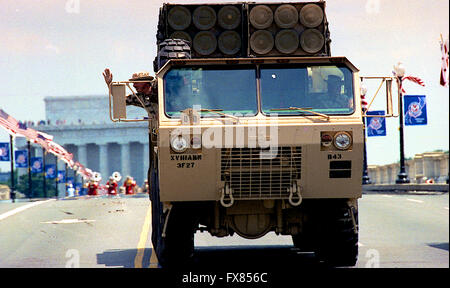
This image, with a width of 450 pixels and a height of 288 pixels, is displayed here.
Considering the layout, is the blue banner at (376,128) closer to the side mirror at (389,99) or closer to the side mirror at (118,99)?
the side mirror at (389,99)

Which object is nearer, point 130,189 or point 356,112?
point 356,112

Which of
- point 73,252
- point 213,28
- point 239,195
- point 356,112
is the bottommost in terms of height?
point 73,252

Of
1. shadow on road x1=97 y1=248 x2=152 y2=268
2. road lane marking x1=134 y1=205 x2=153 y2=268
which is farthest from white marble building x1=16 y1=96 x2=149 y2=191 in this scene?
shadow on road x1=97 y1=248 x2=152 y2=268

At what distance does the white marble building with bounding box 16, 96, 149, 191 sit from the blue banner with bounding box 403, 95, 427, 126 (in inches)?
4422

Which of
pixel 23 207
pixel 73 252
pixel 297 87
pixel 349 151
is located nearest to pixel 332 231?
pixel 349 151

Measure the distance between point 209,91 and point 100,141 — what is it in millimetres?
167524

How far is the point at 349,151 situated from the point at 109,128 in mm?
165229

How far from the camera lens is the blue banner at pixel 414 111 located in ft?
158

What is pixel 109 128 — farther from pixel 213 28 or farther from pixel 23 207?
pixel 213 28

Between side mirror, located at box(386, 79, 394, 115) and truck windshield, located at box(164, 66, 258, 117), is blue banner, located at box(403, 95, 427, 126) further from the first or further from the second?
truck windshield, located at box(164, 66, 258, 117)

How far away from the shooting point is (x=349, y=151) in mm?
12547

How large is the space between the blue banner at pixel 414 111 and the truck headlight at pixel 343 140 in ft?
119

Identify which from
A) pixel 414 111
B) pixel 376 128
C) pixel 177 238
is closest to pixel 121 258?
pixel 177 238

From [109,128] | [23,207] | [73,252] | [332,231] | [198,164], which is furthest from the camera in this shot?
[109,128]
